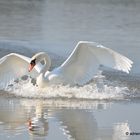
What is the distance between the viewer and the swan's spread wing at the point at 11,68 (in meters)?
16.6

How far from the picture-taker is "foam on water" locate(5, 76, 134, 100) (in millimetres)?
15812

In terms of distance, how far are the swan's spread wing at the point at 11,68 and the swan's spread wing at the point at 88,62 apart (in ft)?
2.54

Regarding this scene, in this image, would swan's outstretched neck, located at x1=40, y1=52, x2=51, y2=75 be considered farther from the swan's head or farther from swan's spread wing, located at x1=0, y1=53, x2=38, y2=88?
swan's spread wing, located at x1=0, y1=53, x2=38, y2=88

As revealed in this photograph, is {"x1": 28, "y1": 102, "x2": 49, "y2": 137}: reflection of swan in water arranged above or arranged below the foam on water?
below

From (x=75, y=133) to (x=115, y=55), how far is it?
4.40 m

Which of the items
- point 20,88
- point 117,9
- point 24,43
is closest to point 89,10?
point 117,9

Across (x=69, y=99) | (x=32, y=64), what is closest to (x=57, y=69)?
(x=32, y=64)

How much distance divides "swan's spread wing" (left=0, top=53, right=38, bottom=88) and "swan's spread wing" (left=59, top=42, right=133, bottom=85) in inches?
30.5

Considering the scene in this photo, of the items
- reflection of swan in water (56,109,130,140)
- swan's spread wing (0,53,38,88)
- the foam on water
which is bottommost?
reflection of swan in water (56,109,130,140)

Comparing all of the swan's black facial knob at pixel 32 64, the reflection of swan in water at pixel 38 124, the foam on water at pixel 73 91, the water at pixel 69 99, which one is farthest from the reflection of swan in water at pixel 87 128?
the swan's black facial knob at pixel 32 64

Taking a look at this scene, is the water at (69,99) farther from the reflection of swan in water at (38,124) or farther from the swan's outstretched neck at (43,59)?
the swan's outstretched neck at (43,59)

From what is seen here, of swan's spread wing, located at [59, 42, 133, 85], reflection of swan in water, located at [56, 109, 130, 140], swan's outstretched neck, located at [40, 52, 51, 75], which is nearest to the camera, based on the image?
reflection of swan in water, located at [56, 109, 130, 140]

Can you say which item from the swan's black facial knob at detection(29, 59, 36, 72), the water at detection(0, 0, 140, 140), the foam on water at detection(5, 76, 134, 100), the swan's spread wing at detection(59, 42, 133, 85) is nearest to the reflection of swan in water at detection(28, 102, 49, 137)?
the water at detection(0, 0, 140, 140)

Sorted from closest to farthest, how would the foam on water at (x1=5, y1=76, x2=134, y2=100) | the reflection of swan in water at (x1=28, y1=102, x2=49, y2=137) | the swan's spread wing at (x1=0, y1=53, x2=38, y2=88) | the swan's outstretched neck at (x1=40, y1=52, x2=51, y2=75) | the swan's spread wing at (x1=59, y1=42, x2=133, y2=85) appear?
1. the reflection of swan in water at (x1=28, y1=102, x2=49, y2=137)
2. the swan's spread wing at (x1=59, y1=42, x2=133, y2=85)
3. the foam on water at (x1=5, y1=76, x2=134, y2=100)
4. the swan's outstretched neck at (x1=40, y1=52, x2=51, y2=75)
5. the swan's spread wing at (x1=0, y1=53, x2=38, y2=88)
